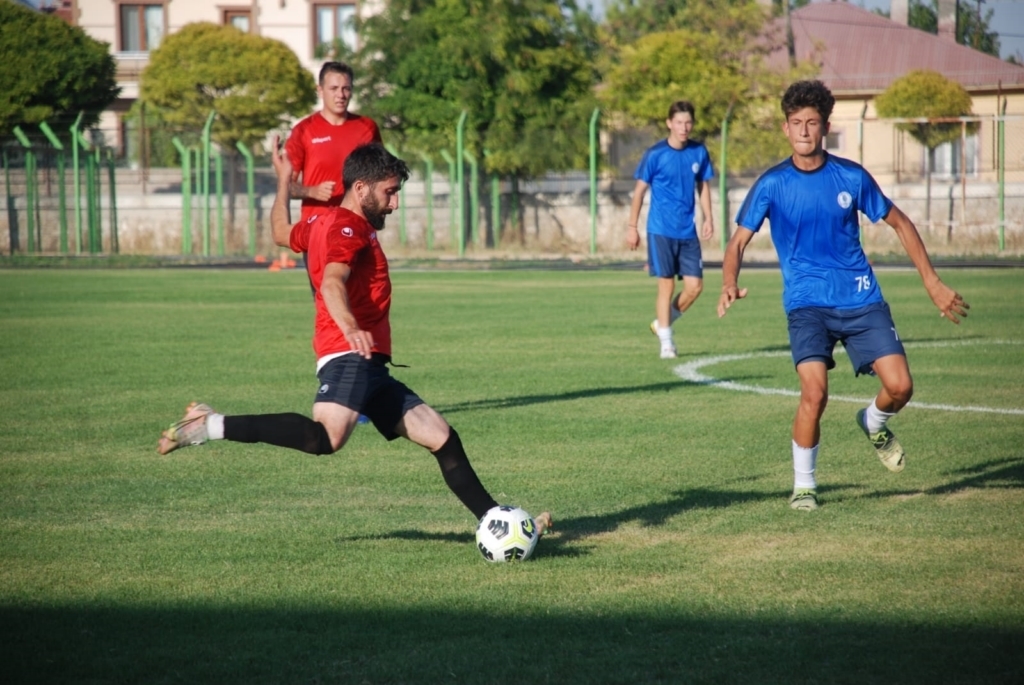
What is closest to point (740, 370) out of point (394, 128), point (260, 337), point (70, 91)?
point (260, 337)

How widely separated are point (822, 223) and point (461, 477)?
7.66ft

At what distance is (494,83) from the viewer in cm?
3266

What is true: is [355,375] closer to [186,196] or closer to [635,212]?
[635,212]

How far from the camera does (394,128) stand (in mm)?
34281

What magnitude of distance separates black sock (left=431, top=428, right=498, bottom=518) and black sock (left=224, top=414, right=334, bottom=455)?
0.48 meters

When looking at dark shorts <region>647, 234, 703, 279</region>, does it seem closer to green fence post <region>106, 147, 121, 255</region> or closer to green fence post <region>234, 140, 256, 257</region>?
green fence post <region>234, 140, 256, 257</region>

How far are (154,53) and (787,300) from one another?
33.6m

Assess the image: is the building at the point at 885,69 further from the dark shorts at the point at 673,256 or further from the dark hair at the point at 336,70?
the dark hair at the point at 336,70

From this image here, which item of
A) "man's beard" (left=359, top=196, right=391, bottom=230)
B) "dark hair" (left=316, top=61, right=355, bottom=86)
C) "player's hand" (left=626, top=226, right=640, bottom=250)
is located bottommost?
"player's hand" (left=626, top=226, right=640, bottom=250)

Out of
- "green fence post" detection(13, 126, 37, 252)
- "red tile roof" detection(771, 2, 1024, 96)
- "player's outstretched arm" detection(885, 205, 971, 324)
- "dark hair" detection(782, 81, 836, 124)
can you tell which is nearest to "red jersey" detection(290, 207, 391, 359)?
"dark hair" detection(782, 81, 836, 124)

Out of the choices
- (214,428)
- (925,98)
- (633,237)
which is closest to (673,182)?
(633,237)

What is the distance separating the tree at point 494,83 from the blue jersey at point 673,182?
18.7 meters

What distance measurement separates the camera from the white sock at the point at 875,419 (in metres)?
6.35

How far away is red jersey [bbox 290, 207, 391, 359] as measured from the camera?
16.6 feet
